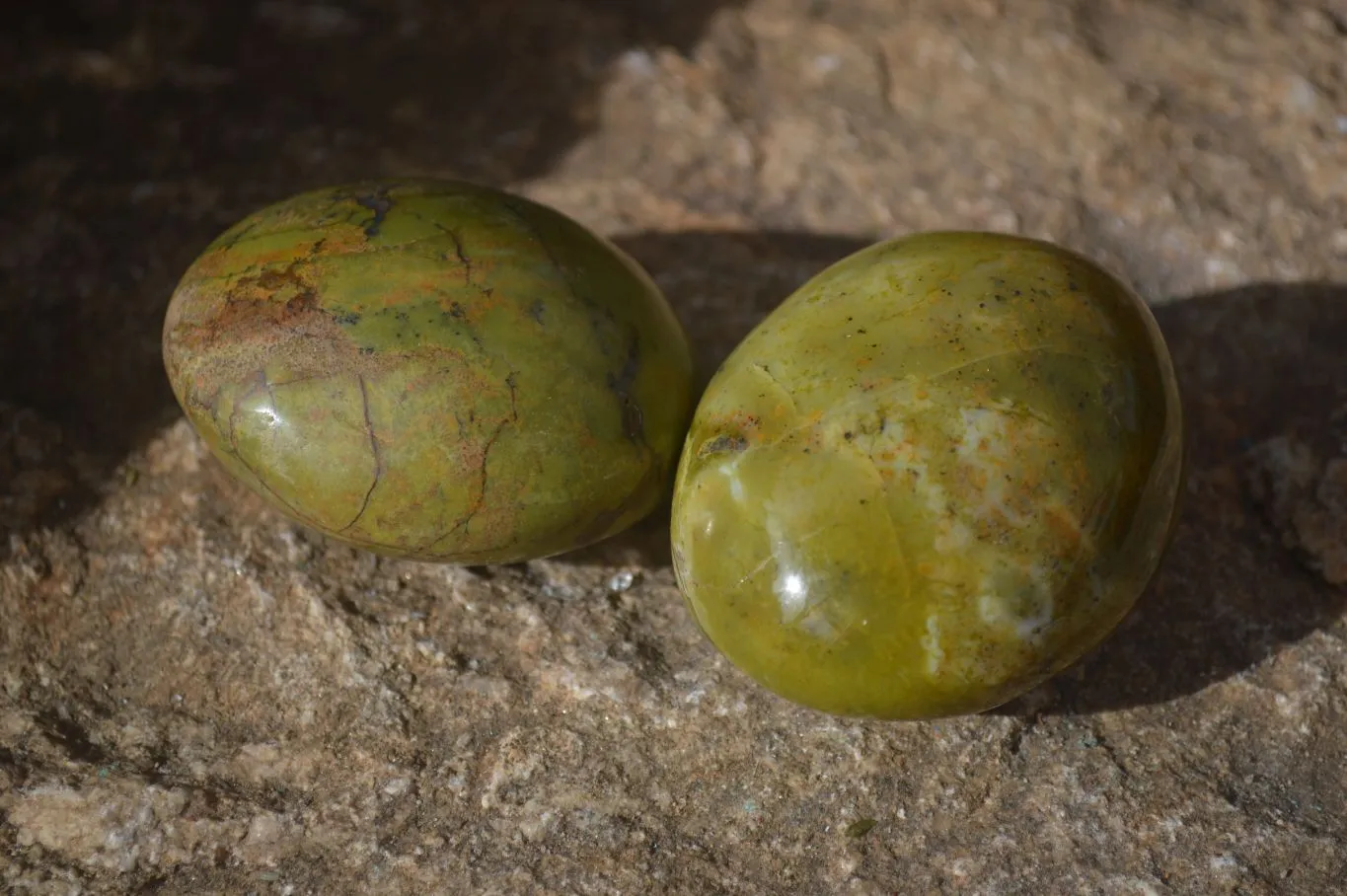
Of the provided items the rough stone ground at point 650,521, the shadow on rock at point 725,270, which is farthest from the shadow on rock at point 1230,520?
the shadow on rock at point 725,270

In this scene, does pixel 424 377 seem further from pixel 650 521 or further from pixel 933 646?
pixel 933 646

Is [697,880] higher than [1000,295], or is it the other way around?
[1000,295]

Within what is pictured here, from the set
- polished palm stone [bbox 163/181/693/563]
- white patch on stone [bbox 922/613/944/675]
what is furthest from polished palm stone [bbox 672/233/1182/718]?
polished palm stone [bbox 163/181/693/563]

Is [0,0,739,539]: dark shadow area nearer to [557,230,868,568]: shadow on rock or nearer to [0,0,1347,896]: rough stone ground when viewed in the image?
[0,0,1347,896]: rough stone ground

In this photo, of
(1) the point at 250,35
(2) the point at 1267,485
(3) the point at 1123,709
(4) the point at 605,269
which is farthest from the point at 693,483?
(1) the point at 250,35

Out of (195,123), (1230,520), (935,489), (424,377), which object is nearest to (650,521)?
(424,377)

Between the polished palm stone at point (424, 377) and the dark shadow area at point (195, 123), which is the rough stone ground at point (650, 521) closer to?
the dark shadow area at point (195, 123)

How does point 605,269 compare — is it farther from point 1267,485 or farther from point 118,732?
point 1267,485
